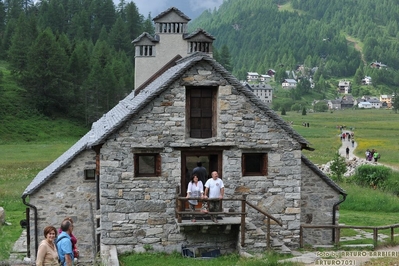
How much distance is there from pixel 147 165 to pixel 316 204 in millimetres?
7743

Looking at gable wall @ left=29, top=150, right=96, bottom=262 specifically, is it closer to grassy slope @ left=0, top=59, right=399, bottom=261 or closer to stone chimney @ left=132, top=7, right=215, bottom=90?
grassy slope @ left=0, top=59, right=399, bottom=261

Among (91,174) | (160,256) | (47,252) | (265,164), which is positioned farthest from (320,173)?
(47,252)

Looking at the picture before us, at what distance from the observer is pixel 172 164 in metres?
18.0

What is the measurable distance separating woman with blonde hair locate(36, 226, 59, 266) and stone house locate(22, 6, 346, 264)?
20.6 ft

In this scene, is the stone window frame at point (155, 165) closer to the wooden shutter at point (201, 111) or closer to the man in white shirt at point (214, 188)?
the wooden shutter at point (201, 111)

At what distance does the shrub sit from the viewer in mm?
37000

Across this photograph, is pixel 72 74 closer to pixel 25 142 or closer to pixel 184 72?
pixel 25 142

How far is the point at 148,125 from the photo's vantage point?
17.7 m

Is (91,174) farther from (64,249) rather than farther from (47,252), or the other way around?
(47,252)

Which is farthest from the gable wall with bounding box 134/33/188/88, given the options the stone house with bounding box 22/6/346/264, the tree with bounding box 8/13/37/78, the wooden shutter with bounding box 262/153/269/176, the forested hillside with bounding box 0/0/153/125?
the tree with bounding box 8/13/37/78

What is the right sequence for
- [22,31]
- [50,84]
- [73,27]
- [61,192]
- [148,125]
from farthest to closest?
[73,27] → [22,31] → [50,84] → [61,192] → [148,125]

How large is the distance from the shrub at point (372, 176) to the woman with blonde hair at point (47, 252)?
29372mm

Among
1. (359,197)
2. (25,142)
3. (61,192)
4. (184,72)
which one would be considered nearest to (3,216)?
(61,192)

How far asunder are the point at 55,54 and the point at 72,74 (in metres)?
5.44
